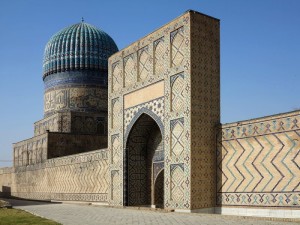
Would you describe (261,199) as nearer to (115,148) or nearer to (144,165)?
(144,165)

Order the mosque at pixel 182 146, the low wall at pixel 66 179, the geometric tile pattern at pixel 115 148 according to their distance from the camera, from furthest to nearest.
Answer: the low wall at pixel 66 179, the geometric tile pattern at pixel 115 148, the mosque at pixel 182 146

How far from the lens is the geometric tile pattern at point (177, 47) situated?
10.2 metres

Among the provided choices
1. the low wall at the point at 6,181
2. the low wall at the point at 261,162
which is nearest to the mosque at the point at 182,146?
the low wall at the point at 261,162

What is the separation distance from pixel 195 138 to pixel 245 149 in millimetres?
1152

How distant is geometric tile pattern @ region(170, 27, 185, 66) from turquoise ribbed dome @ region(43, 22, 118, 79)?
10248 mm

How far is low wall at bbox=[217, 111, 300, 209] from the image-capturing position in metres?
8.08

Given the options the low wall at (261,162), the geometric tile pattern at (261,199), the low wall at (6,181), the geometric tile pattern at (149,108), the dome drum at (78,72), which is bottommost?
the low wall at (6,181)

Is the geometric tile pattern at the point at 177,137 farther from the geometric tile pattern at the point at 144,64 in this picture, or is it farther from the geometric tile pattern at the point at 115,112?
the geometric tile pattern at the point at 115,112

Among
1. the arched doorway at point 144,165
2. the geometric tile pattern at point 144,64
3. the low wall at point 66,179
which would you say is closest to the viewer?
the geometric tile pattern at point 144,64

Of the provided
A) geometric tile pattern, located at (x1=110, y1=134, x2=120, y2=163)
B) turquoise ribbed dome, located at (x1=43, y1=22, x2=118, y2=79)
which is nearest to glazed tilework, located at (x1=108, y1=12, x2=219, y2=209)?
geometric tile pattern, located at (x1=110, y1=134, x2=120, y2=163)

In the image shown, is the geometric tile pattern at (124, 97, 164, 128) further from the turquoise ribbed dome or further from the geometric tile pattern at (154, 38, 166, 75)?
the turquoise ribbed dome

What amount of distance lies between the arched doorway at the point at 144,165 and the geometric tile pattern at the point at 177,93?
1.79m

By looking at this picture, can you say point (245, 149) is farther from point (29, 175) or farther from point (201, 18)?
point (29, 175)

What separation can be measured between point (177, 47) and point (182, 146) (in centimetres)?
231
